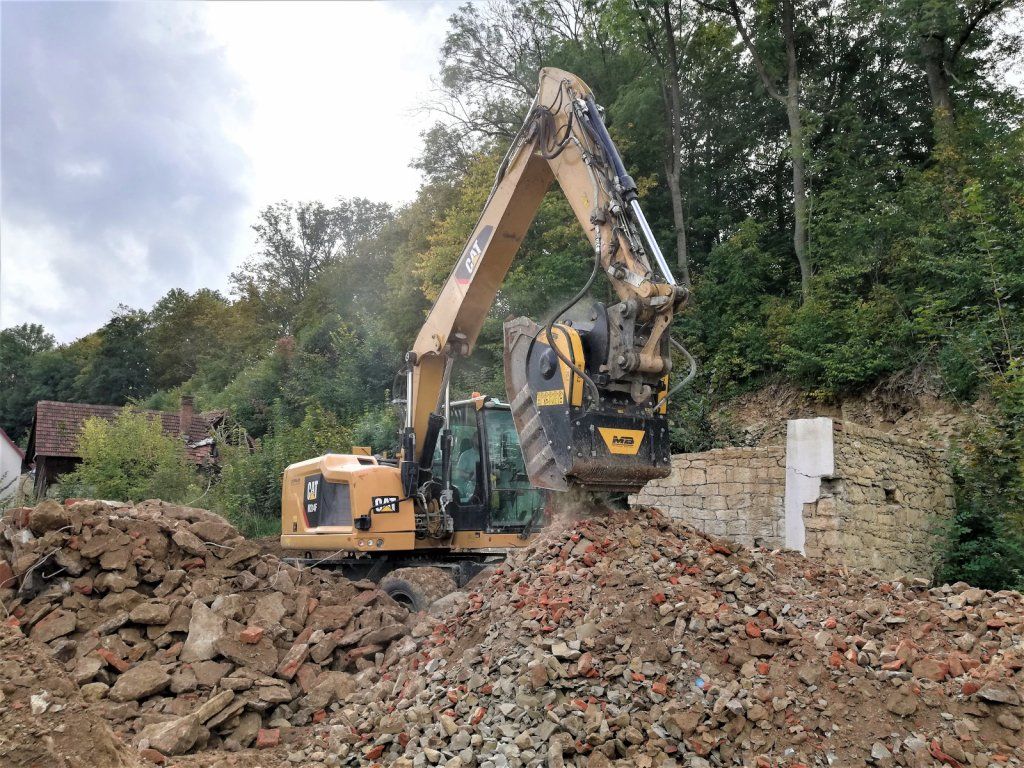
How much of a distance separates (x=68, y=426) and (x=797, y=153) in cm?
2711

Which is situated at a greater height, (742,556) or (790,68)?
(790,68)

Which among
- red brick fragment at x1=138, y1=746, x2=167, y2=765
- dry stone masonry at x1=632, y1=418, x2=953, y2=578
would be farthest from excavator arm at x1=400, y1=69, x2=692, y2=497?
red brick fragment at x1=138, y1=746, x2=167, y2=765

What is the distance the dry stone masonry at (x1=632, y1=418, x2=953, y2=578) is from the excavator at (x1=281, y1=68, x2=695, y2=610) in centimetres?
212

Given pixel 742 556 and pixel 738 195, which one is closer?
pixel 742 556

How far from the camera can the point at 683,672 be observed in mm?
4152

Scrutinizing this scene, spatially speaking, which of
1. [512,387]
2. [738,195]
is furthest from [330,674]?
[738,195]

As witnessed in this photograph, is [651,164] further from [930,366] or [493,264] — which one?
[493,264]

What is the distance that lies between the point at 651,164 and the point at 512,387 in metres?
14.9

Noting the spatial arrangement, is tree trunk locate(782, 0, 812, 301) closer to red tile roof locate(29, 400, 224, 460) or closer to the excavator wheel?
the excavator wheel

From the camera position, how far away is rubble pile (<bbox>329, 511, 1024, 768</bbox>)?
3744 millimetres

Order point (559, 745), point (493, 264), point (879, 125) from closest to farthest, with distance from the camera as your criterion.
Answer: point (559, 745), point (493, 264), point (879, 125)

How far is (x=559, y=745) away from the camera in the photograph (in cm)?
371

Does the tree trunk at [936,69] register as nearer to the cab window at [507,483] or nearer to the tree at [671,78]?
the tree at [671,78]

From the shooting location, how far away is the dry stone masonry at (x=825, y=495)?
7.64 metres
